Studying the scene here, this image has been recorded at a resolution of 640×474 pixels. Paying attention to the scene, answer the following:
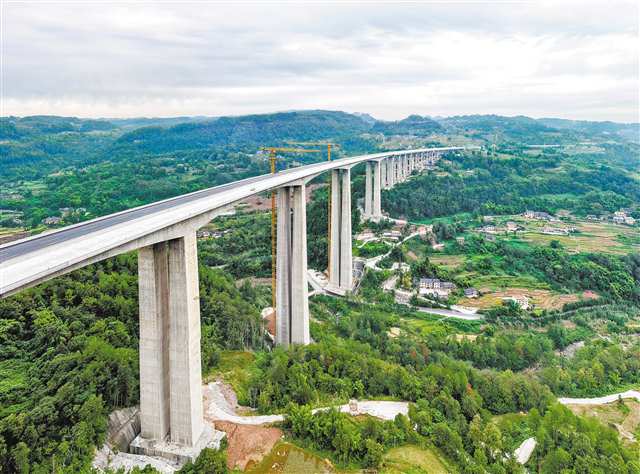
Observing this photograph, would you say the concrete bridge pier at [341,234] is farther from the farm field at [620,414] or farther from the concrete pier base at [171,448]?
the concrete pier base at [171,448]

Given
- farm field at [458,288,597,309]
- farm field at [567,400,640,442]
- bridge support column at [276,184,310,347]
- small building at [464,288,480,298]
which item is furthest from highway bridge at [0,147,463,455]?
small building at [464,288,480,298]

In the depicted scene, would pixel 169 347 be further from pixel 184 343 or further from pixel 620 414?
pixel 620 414

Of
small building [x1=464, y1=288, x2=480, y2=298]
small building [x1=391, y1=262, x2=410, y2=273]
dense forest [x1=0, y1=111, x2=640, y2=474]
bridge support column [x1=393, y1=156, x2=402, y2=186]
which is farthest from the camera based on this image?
bridge support column [x1=393, y1=156, x2=402, y2=186]

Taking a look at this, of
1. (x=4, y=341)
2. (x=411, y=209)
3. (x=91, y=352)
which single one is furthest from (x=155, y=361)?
(x=411, y=209)

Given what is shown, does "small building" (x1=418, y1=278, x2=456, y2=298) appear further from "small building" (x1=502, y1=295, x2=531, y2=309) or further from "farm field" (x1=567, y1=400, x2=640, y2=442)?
"farm field" (x1=567, y1=400, x2=640, y2=442)

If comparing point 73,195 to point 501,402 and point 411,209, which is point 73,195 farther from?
point 501,402

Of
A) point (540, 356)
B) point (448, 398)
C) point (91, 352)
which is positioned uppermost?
point (91, 352)
